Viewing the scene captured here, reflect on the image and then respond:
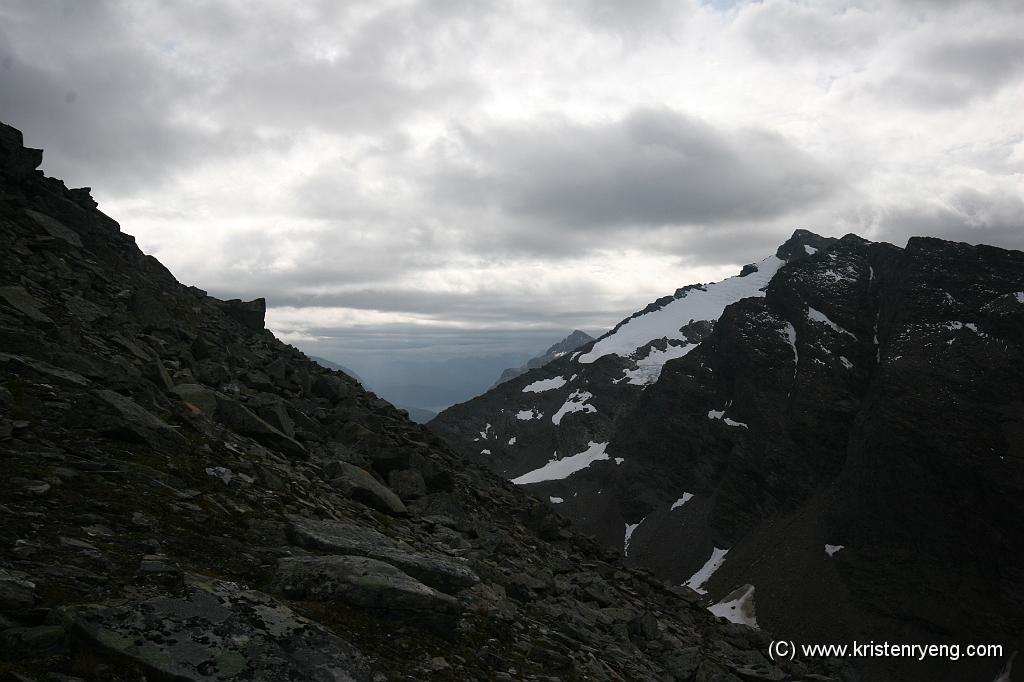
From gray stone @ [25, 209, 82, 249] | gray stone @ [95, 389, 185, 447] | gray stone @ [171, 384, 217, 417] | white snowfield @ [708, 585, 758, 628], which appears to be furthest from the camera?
white snowfield @ [708, 585, 758, 628]

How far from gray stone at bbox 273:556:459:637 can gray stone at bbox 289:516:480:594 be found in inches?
40.9

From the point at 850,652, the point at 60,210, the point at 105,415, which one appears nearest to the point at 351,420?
the point at 105,415

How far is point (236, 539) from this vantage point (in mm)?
12711

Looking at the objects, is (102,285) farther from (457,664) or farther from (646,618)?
(646,618)

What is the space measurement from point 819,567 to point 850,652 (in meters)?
27.1

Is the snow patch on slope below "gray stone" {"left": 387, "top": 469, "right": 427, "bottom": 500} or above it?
above

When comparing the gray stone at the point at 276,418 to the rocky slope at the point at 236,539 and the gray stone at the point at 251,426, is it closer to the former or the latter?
the rocky slope at the point at 236,539

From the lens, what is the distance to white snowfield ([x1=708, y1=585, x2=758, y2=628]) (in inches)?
5313

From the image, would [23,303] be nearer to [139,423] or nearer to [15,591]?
[139,423]

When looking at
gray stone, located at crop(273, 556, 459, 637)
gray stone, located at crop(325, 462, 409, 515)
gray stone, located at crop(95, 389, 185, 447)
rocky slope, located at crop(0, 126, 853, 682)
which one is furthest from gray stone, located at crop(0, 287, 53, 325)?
gray stone, located at crop(273, 556, 459, 637)

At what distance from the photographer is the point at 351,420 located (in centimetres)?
3050

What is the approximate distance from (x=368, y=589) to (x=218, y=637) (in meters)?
3.40

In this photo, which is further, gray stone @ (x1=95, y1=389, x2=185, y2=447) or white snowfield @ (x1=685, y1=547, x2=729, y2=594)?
white snowfield @ (x1=685, y1=547, x2=729, y2=594)

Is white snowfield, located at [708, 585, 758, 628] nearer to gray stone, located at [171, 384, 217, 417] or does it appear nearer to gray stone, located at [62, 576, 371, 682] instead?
gray stone, located at [171, 384, 217, 417]
